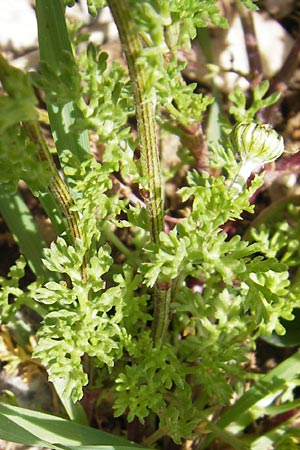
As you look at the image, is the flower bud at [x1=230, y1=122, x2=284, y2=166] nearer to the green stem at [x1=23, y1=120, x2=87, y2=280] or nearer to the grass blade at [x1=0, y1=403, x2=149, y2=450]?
the green stem at [x1=23, y1=120, x2=87, y2=280]

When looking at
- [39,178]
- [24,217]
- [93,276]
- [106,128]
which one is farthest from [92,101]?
[24,217]

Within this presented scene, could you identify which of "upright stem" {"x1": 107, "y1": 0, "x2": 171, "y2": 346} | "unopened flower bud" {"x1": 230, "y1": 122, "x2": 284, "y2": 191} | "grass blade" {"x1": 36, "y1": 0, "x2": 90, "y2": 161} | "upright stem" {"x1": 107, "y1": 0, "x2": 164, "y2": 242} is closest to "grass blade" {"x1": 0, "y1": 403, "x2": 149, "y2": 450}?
"upright stem" {"x1": 107, "y1": 0, "x2": 171, "y2": 346}

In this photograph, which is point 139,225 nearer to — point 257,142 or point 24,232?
point 257,142

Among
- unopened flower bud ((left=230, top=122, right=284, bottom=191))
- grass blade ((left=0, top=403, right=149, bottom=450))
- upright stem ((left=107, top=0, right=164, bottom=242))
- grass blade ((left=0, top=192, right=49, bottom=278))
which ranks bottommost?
grass blade ((left=0, top=403, right=149, bottom=450))

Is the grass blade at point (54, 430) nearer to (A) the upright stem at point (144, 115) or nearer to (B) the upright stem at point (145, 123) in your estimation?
(B) the upright stem at point (145, 123)

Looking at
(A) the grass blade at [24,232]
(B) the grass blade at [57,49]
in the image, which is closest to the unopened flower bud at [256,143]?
(B) the grass blade at [57,49]

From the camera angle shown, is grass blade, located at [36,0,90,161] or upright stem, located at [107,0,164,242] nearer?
upright stem, located at [107,0,164,242]
